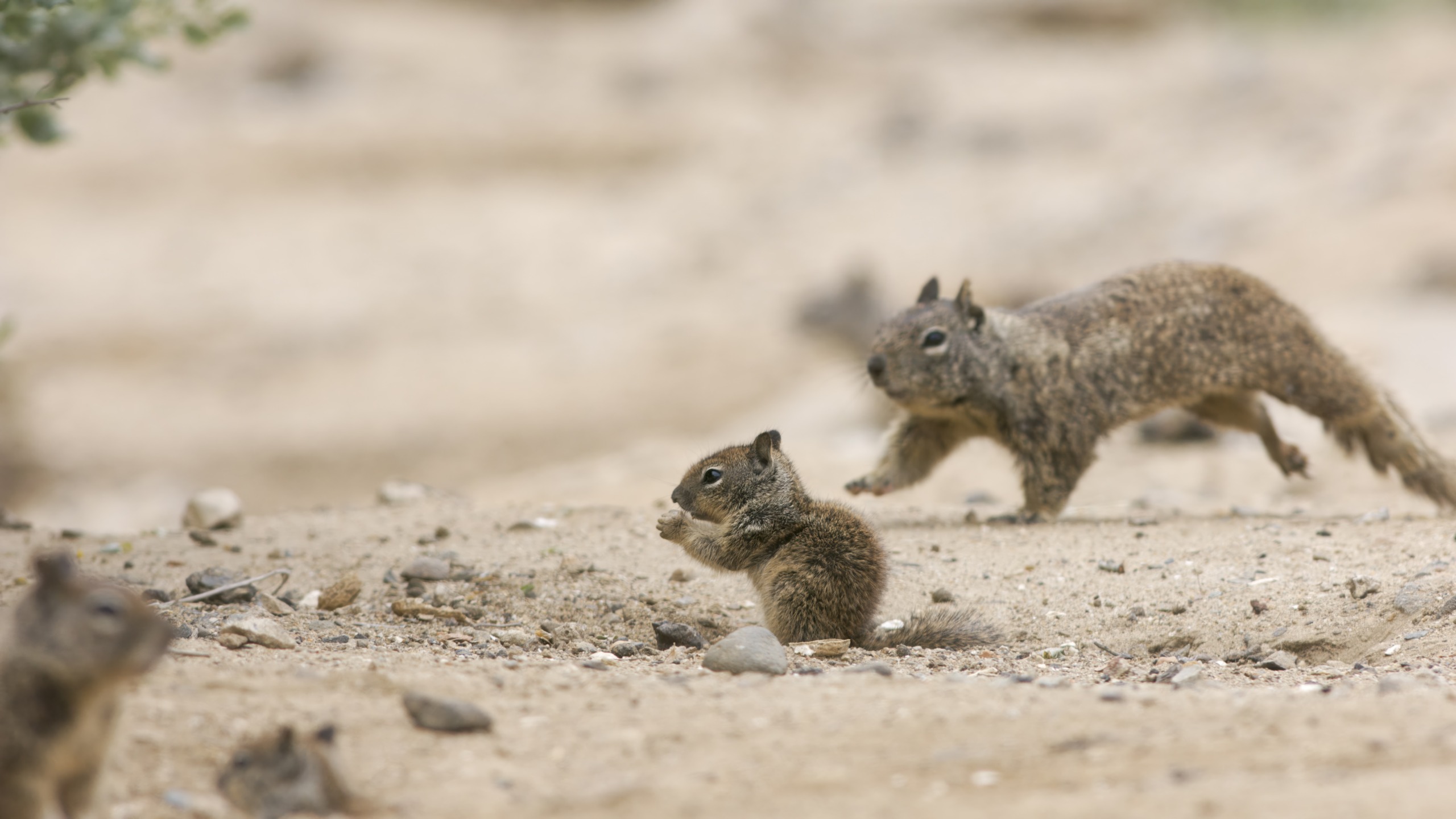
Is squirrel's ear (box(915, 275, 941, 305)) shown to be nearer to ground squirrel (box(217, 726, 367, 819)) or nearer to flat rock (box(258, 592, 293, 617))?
flat rock (box(258, 592, 293, 617))

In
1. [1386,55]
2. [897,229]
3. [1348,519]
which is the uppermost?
[1386,55]

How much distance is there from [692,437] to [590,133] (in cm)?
1364

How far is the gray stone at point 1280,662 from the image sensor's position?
15.4ft

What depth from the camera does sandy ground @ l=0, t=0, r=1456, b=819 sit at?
3.28 metres

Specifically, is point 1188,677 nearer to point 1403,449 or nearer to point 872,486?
point 872,486

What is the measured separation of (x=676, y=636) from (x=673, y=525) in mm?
508

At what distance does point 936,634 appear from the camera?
4.97m

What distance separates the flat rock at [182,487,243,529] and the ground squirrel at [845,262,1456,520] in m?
3.30

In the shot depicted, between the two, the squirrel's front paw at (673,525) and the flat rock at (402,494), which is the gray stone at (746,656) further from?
the flat rock at (402,494)

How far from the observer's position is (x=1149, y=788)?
9.54ft

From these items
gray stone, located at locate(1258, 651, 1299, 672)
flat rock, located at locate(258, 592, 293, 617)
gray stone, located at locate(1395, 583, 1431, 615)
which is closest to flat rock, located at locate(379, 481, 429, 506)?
flat rock, located at locate(258, 592, 293, 617)

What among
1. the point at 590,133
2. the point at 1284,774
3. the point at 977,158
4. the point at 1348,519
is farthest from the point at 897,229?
the point at 1284,774

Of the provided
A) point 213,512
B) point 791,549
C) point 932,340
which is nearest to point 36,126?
point 213,512

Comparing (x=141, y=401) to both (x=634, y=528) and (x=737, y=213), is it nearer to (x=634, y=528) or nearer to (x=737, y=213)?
(x=737, y=213)
